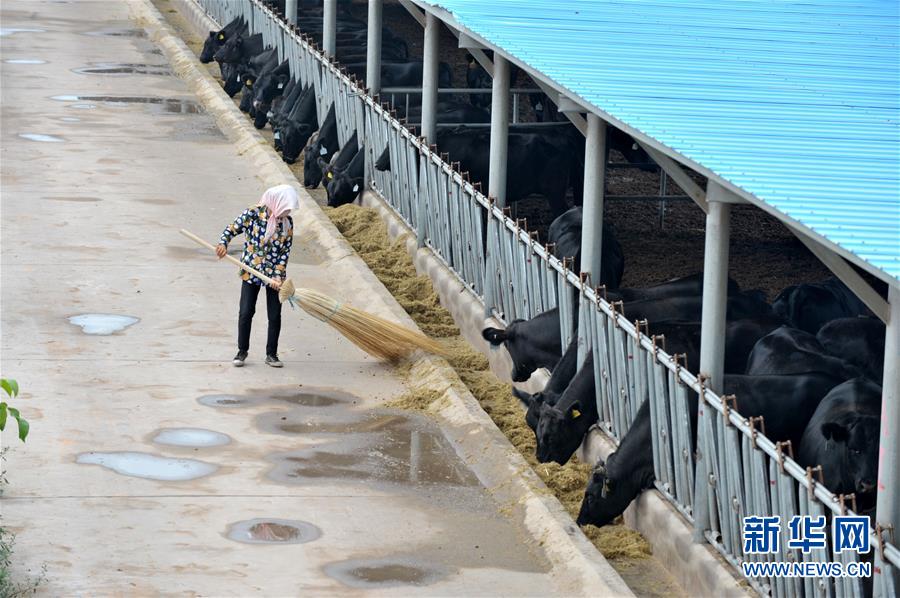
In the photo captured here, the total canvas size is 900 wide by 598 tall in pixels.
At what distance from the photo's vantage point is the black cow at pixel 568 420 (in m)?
11.5

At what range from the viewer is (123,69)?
2841 centimetres

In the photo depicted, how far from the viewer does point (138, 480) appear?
10828 mm

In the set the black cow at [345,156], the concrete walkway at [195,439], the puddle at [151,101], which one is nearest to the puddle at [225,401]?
the concrete walkway at [195,439]

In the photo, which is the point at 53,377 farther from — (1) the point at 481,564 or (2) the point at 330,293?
(1) the point at 481,564

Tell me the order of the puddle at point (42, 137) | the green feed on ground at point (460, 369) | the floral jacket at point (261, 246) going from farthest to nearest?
the puddle at point (42, 137)
the floral jacket at point (261, 246)
the green feed on ground at point (460, 369)

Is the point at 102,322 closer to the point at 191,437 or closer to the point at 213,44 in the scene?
the point at 191,437

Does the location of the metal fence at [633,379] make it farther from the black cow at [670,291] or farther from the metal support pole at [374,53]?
the metal support pole at [374,53]

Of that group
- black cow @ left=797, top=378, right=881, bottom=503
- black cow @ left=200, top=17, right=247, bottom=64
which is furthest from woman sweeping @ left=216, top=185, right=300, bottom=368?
black cow @ left=200, top=17, right=247, bottom=64

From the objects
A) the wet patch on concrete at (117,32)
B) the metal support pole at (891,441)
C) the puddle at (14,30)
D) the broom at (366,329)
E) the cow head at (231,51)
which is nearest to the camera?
the metal support pole at (891,441)

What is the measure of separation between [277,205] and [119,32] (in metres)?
20.9

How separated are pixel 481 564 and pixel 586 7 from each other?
7082 millimetres

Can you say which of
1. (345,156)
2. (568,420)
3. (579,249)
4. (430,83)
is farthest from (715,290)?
(345,156)

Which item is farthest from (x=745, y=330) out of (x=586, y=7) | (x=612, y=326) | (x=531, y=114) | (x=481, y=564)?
(x=531, y=114)

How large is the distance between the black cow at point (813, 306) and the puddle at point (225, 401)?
177 inches
